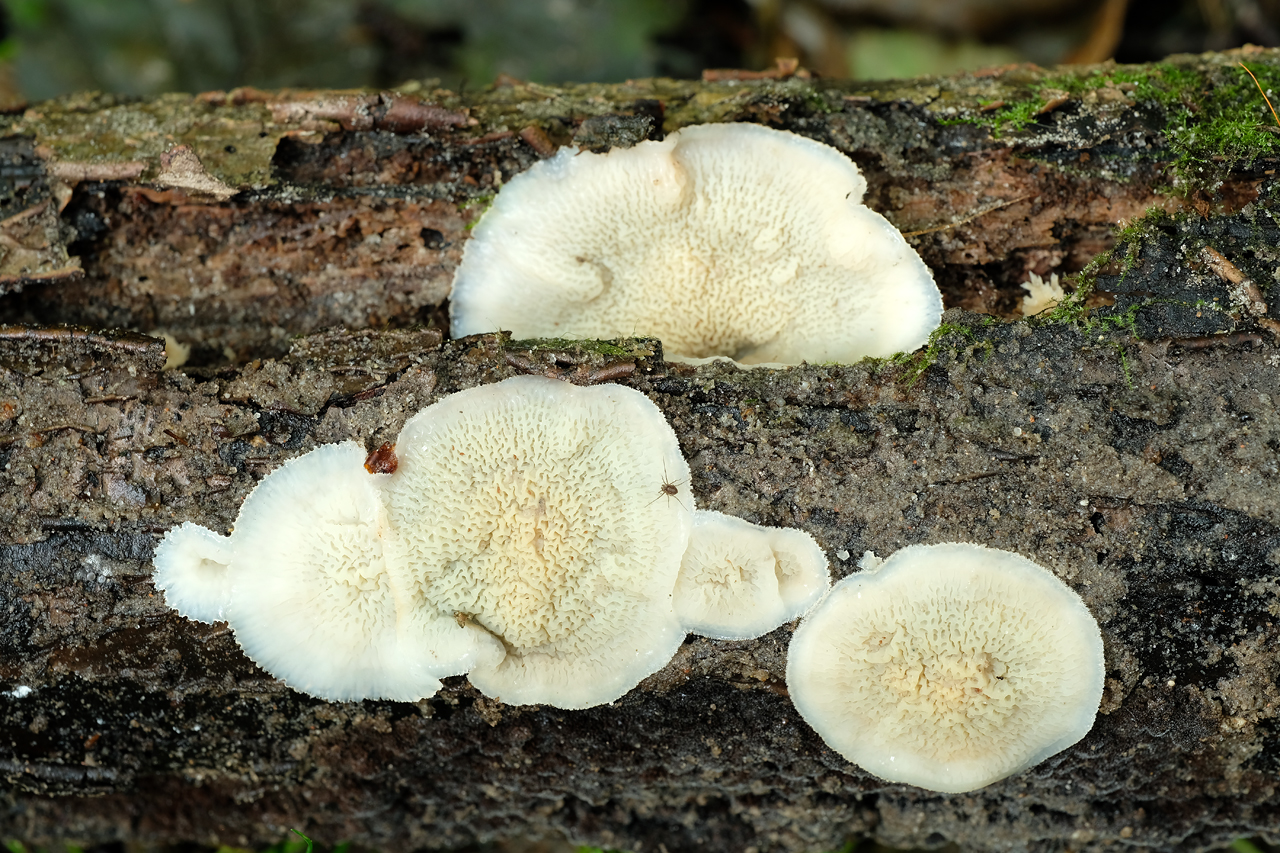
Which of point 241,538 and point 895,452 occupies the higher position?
point 241,538

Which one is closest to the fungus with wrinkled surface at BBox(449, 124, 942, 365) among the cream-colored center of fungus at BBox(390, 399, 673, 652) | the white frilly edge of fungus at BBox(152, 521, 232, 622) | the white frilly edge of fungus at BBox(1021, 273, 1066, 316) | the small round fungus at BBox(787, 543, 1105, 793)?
the white frilly edge of fungus at BBox(1021, 273, 1066, 316)

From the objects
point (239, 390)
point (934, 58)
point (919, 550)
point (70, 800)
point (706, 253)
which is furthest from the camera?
point (934, 58)

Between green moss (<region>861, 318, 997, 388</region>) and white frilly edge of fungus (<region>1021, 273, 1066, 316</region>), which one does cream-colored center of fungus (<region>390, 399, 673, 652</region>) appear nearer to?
green moss (<region>861, 318, 997, 388</region>)

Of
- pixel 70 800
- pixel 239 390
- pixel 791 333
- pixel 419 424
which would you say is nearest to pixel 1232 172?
pixel 791 333

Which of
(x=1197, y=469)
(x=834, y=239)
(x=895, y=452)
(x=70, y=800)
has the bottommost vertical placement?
(x=70, y=800)

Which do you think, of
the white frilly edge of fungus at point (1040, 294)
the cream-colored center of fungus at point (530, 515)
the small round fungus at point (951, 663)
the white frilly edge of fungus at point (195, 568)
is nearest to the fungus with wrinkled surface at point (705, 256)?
the white frilly edge of fungus at point (1040, 294)

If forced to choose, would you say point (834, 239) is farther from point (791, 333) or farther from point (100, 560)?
point (100, 560)

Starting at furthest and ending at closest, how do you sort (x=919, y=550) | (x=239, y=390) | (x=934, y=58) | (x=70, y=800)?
1. (x=934, y=58)
2. (x=70, y=800)
3. (x=239, y=390)
4. (x=919, y=550)
